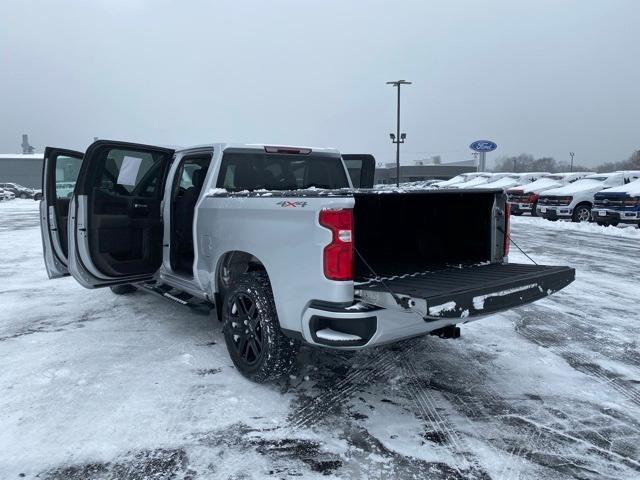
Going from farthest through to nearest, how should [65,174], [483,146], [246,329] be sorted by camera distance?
[483,146]
[65,174]
[246,329]

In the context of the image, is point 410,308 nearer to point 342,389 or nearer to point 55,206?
point 342,389

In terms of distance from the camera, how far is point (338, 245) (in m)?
3.16

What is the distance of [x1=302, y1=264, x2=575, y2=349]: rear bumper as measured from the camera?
302cm

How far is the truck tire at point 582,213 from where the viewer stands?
18.7m

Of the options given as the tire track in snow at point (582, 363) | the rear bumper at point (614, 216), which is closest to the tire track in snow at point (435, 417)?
the tire track in snow at point (582, 363)

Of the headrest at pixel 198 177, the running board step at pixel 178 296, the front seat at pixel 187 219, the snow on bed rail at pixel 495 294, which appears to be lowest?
the running board step at pixel 178 296

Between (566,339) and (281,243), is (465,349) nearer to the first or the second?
(566,339)

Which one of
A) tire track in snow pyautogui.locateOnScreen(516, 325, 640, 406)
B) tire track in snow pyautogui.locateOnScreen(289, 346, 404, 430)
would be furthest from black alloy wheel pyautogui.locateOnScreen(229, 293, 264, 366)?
tire track in snow pyautogui.locateOnScreen(516, 325, 640, 406)

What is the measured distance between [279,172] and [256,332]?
2195 mm

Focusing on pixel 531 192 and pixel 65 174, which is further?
pixel 531 192

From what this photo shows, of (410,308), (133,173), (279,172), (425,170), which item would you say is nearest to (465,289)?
(410,308)

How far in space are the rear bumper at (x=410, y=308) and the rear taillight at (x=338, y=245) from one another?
20 cm

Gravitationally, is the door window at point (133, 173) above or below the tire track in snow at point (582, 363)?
above

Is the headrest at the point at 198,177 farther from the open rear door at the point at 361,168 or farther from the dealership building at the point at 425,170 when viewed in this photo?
the dealership building at the point at 425,170
